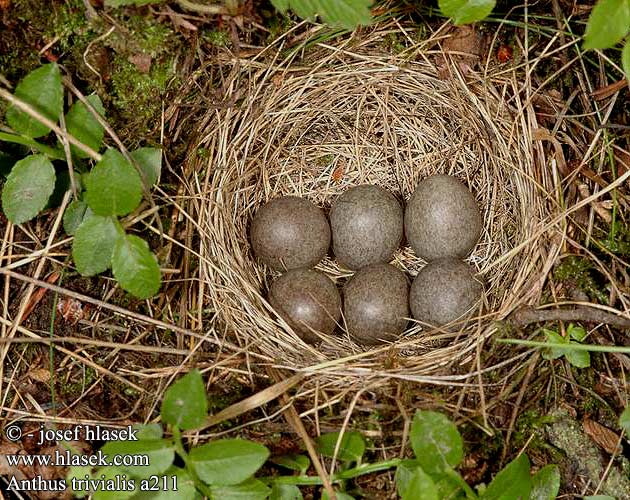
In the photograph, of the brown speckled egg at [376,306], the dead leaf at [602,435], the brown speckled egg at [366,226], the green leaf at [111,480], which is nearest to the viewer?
the green leaf at [111,480]

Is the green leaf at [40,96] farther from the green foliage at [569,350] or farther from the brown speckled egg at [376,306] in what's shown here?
the green foliage at [569,350]

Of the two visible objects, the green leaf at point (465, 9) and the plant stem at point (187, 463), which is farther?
the green leaf at point (465, 9)

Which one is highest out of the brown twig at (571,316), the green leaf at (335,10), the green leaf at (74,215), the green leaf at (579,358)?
A: the green leaf at (335,10)

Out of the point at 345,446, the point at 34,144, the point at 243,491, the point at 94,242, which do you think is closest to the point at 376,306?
the point at 345,446

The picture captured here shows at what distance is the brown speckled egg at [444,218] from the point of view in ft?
8.61

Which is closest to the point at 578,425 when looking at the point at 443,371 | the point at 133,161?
the point at 443,371

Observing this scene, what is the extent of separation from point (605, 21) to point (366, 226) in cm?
118

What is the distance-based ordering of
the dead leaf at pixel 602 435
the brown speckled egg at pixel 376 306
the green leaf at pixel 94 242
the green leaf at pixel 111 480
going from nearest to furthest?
the green leaf at pixel 111 480 → the green leaf at pixel 94 242 → the dead leaf at pixel 602 435 → the brown speckled egg at pixel 376 306

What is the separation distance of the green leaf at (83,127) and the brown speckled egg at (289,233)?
29.0 inches

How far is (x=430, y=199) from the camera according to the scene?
2648mm

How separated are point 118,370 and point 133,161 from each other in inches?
26.6

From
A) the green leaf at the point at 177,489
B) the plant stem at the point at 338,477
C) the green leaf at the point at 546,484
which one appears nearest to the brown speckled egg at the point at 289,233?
the plant stem at the point at 338,477

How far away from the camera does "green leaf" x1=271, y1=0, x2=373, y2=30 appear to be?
204 centimetres

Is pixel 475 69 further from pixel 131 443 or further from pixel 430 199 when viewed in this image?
pixel 131 443
